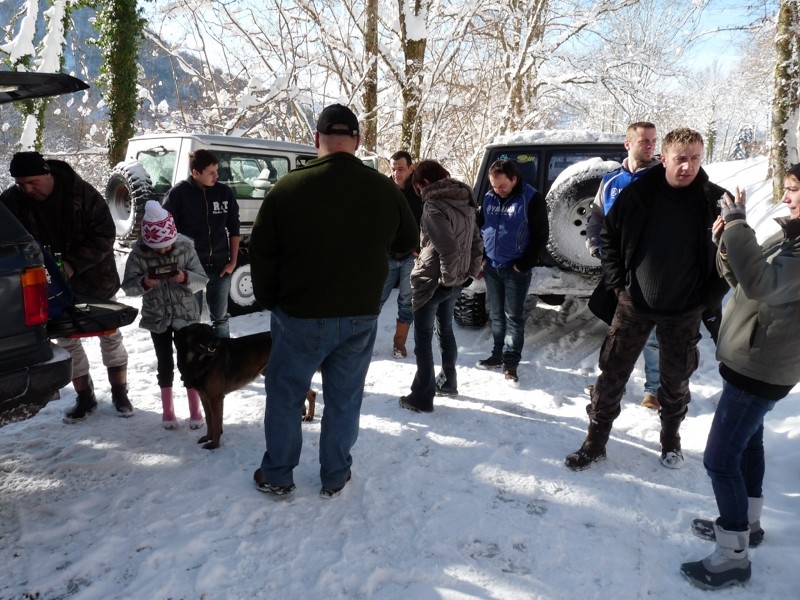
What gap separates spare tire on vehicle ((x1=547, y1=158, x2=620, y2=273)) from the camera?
482cm

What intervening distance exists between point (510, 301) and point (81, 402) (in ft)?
11.3

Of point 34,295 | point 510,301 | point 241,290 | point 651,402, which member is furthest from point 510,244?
point 241,290

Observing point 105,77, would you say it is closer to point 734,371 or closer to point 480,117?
point 480,117

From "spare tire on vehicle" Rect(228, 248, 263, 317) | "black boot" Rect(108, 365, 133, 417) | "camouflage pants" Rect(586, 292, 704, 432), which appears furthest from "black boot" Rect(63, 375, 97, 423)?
"camouflage pants" Rect(586, 292, 704, 432)

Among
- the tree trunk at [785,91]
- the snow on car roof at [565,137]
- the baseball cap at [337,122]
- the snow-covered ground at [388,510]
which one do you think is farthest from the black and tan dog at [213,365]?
the tree trunk at [785,91]

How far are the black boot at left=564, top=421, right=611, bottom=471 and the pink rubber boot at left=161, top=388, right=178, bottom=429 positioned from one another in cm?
265

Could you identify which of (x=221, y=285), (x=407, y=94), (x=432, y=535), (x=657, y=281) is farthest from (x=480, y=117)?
(x=432, y=535)

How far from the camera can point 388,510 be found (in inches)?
111

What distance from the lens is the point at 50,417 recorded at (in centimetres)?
386

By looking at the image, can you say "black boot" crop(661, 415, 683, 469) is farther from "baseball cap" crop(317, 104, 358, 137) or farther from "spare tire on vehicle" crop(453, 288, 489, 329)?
"spare tire on vehicle" crop(453, 288, 489, 329)

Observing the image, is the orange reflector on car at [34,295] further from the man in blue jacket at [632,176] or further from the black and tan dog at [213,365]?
the man in blue jacket at [632,176]

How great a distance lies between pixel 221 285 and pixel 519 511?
336 cm

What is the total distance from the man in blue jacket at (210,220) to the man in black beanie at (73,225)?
80 centimetres

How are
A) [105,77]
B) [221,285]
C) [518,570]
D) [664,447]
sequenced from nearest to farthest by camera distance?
[518,570] → [664,447] → [221,285] → [105,77]
